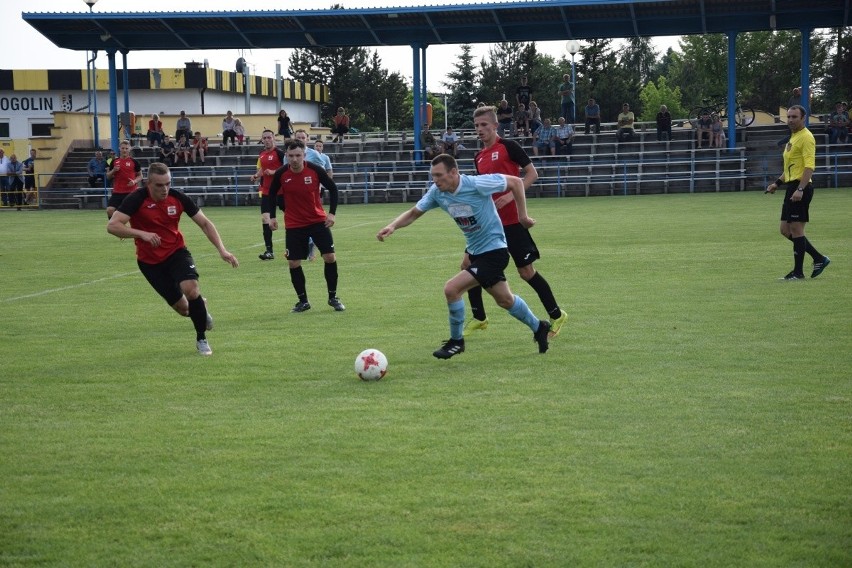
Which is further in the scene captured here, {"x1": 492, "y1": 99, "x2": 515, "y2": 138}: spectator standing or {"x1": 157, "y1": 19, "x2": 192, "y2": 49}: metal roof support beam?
{"x1": 157, "y1": 19, "x2": 192, "y2": 49}: metal roof support beam

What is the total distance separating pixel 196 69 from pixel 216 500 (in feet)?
180

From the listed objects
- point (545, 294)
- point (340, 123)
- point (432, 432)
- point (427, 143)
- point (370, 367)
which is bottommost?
point (432, 432)

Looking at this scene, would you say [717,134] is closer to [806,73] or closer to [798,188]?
[806,73]

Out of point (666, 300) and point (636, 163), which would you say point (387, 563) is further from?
point (636, 163)

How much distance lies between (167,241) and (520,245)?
3.30m

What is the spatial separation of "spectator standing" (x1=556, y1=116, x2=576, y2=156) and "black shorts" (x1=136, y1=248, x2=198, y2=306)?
1121 inches

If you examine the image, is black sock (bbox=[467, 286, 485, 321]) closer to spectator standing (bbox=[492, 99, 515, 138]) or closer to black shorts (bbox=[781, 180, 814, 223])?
black shorts (bbox=[781, 180, 814, 223])

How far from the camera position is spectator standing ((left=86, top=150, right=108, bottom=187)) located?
37844 millimetres

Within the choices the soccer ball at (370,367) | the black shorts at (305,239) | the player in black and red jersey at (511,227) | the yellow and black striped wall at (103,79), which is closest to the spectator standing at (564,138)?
the black shorts at (305,239)

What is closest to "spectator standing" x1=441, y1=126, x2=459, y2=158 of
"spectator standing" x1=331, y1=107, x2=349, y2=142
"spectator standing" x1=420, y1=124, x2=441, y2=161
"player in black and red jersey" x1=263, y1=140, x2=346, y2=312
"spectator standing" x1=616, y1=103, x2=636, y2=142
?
"spectator standing" x1=420, y1=124, x2=441, y2=161

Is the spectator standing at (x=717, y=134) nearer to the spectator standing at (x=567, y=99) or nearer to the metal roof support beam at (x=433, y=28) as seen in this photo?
the spectator standing at (x=567, y=99)

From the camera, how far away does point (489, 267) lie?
8.55 meters

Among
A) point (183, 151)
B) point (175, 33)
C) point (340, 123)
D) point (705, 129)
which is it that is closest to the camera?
point (705, 129)

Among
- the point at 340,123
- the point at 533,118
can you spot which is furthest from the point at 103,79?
the point at 533,118
